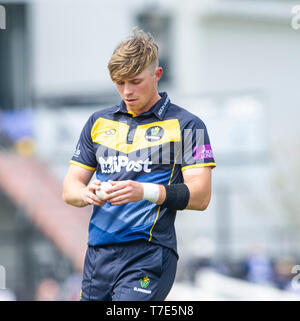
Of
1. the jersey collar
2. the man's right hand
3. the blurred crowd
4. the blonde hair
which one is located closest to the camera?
the man's right hand

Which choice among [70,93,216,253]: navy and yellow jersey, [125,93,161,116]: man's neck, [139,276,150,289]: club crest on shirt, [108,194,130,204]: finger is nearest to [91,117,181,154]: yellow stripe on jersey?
[70,93,216,253]: navy and yellow jersey

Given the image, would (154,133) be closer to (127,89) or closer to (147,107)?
(147,107)

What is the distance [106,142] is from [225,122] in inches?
631

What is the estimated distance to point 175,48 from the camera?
25.3 meters

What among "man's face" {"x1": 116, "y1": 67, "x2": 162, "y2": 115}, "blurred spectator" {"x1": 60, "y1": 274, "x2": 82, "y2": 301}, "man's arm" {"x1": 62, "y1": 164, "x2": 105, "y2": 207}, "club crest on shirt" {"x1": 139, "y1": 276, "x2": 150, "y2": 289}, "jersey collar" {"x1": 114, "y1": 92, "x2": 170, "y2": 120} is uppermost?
"man's face" {"x1": 116, "y1": 67, "x2": 162, "y2": 115}

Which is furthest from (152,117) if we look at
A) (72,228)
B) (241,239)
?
(241,239)

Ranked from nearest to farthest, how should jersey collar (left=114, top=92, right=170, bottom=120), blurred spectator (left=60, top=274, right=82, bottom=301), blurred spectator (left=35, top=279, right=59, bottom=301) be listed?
1. jersey collar (left=114, top=92, right=170, bottom=120)
2. blurred spectator (left=60, top=274, right=82, bottom=301)
3. blurred spectator (left=35, top=279, right=59, bottom=301)

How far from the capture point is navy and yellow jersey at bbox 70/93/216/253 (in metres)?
4.62

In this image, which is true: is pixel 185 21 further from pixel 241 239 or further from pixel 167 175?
pixel 167 175

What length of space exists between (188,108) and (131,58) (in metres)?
16.2

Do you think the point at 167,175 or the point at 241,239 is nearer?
the point at 167,175

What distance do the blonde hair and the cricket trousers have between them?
1.06 m

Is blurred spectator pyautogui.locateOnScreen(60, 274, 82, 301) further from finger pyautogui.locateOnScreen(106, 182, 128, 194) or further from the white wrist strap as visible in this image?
finger pyautogui.locateOnScreen(106, 182, 128, 194)

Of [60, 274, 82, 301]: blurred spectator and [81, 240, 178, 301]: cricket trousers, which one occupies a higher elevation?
[81, 240, 178, 301]: cricket trousers
